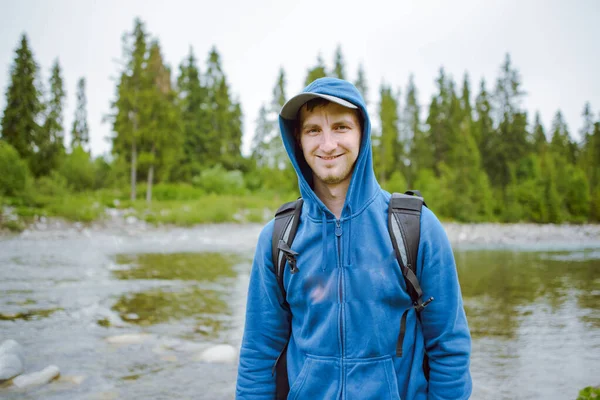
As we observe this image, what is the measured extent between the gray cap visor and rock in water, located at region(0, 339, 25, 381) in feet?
12.3

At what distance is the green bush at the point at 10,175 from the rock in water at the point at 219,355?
19.7m

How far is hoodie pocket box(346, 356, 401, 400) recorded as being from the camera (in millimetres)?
1731

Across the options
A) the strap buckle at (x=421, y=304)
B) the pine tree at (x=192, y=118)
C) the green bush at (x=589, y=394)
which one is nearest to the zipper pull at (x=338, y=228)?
the strap buckle at (x=421, y=304)

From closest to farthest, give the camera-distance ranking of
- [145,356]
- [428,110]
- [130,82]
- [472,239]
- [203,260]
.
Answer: [145,356]
[203,260]
[472,239]
[130,82]
[428,110]

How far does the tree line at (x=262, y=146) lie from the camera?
27750 mm

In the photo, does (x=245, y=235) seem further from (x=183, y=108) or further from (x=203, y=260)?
(x=183, y=108)

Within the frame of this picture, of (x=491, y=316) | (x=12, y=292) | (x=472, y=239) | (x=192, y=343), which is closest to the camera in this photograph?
(x=192, y=343)

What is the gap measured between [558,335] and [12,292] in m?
8.66

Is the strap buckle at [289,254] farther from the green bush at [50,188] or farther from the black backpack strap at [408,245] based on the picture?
the green bush at [50,188]

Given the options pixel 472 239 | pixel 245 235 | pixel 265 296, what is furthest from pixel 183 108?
pixel 265 296

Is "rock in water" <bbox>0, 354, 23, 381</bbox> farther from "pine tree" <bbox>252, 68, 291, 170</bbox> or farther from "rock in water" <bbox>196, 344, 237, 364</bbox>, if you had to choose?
"pine tree" <bbox>252, 68, 291, 170</bbox>

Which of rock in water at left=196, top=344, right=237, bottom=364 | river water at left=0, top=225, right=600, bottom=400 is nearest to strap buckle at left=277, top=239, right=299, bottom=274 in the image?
river water at left=0, top=225, right=600, bottom=400

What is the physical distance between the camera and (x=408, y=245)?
1810 millimetres

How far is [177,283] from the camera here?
28.7ft
